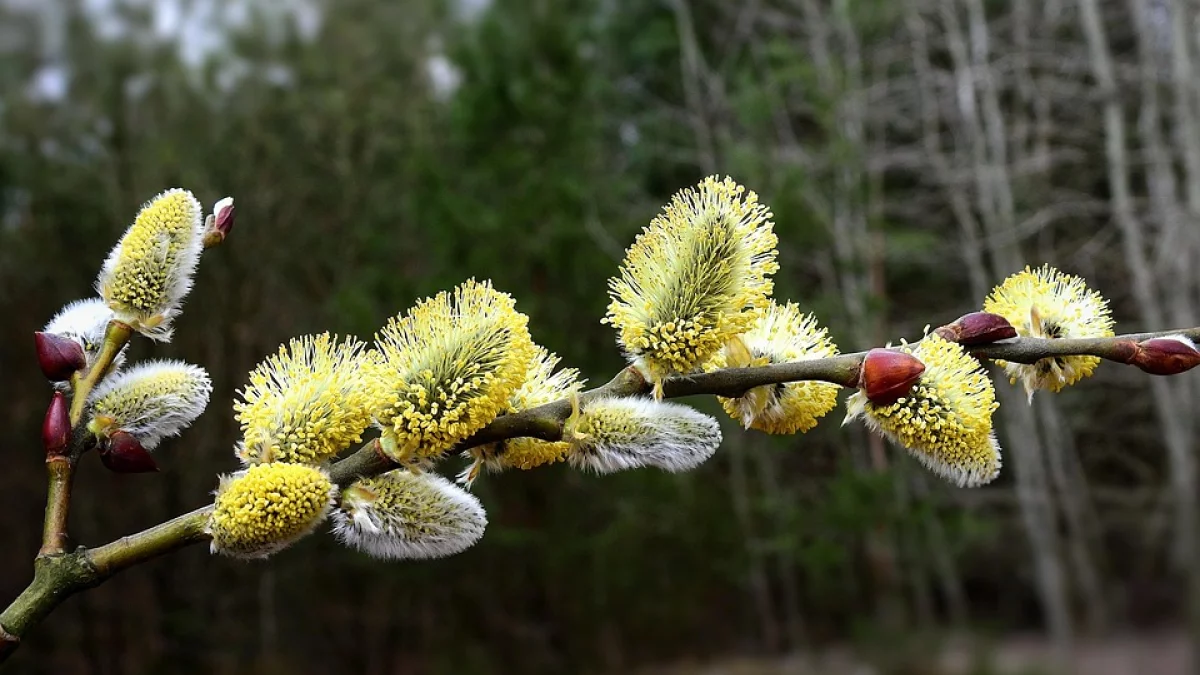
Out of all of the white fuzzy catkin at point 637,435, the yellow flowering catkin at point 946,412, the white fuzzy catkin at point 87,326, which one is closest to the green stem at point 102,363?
the white fuzzy catkin at point 87,326

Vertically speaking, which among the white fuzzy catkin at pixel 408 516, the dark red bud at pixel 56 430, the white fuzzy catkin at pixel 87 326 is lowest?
the white fuzzy catkin at pixel 408 516

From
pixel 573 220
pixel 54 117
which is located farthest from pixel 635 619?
pixel 54 117

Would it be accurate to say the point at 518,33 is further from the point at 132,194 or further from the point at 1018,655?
the point at 1018,655

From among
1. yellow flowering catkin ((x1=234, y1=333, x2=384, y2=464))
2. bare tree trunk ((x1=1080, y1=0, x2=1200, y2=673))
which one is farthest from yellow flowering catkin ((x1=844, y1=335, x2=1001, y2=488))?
bare tree trunk ((x1=1080, y1=0, x2=1200, y2=673))

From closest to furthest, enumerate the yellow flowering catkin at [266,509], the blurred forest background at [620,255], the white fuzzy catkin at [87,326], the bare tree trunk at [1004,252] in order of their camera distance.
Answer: the yellow flowering catkin at [266,509] < the white fuzzy catkin at [87,326] < the blurred forest background at [620,255] < the bare tree trunk at [1004,252]

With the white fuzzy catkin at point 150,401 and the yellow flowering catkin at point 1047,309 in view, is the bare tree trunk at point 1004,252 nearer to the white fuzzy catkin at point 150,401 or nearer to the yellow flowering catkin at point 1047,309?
the yellow flowering catkin at point 1047,309

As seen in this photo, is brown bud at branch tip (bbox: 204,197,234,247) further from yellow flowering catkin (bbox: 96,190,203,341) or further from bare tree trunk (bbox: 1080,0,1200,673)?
bare tree trunk (bbox: 1080,0,1200,673)

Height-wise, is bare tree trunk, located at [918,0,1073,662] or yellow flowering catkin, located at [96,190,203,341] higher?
bare tree trunk, located at [918,0,1073,662]
